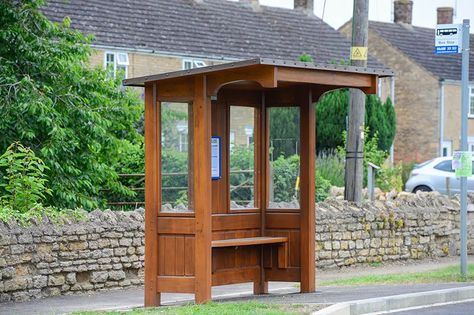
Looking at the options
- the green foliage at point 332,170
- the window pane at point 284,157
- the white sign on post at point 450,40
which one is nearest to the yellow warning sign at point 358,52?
the white sign on post at point 450,40

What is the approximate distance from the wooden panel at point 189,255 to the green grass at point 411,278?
3890 millimetres

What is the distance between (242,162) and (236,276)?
1.56 meters

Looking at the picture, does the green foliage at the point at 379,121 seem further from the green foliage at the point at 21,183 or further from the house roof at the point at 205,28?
the green foliage at the point at 21,183

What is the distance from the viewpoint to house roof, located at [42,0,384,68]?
41562 millimetres

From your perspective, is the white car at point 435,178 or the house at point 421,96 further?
the house at point 421,96

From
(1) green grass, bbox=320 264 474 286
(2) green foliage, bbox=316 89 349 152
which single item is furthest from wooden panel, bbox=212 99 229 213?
(2) green foliage, bbox=316 89 349 152

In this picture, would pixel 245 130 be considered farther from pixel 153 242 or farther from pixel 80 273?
pixel 80 273

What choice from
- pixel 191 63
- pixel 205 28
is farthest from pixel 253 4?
pixel 191 63

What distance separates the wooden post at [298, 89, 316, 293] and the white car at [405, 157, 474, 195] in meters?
20.3

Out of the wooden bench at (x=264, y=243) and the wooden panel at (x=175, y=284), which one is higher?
the wooden bench at (x=264, y=243)

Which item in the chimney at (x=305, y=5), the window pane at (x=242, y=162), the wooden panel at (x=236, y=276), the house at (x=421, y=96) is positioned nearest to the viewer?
the wooden panel at (x=236, y=276)

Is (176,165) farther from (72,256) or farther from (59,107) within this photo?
(59,107)

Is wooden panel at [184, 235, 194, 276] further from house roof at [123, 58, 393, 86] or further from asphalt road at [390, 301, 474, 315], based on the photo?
asphalt road at [390, 301, 474, 315]

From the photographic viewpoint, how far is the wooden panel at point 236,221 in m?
15.0
